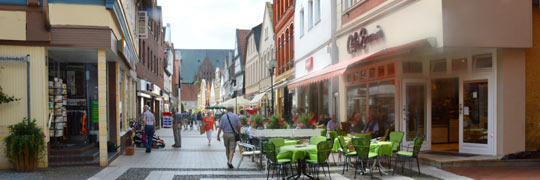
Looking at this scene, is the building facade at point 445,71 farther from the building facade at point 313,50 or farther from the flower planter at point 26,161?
the flower planter at point 26,161

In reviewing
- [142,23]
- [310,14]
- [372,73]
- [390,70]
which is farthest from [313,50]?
[390,70]

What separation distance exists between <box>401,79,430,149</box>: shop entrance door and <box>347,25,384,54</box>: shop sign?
79.4 inches

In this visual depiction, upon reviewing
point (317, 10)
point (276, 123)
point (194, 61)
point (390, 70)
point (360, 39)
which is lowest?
point (276, 123)

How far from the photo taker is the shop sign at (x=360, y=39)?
14.4 metres

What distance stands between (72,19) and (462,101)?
32.2 ft

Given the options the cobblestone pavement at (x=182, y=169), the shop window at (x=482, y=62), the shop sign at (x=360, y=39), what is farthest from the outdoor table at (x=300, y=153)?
the shop sign at (x=360, y=39)

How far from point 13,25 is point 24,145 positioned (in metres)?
2.78

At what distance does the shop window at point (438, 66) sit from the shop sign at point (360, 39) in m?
1.94

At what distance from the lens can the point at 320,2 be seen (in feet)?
68.8

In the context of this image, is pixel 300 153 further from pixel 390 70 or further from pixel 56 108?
pixel 56 108

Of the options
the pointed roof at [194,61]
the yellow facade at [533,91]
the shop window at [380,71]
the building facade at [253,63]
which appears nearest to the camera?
the yellow facade at [533,91]

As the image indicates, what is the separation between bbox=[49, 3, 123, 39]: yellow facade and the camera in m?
11.1

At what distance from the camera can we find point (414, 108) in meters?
13.1

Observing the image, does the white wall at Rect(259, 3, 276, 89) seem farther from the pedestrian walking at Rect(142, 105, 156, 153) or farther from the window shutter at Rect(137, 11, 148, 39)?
the pedestrian walking at Rect(142, 105, 156, 153)
